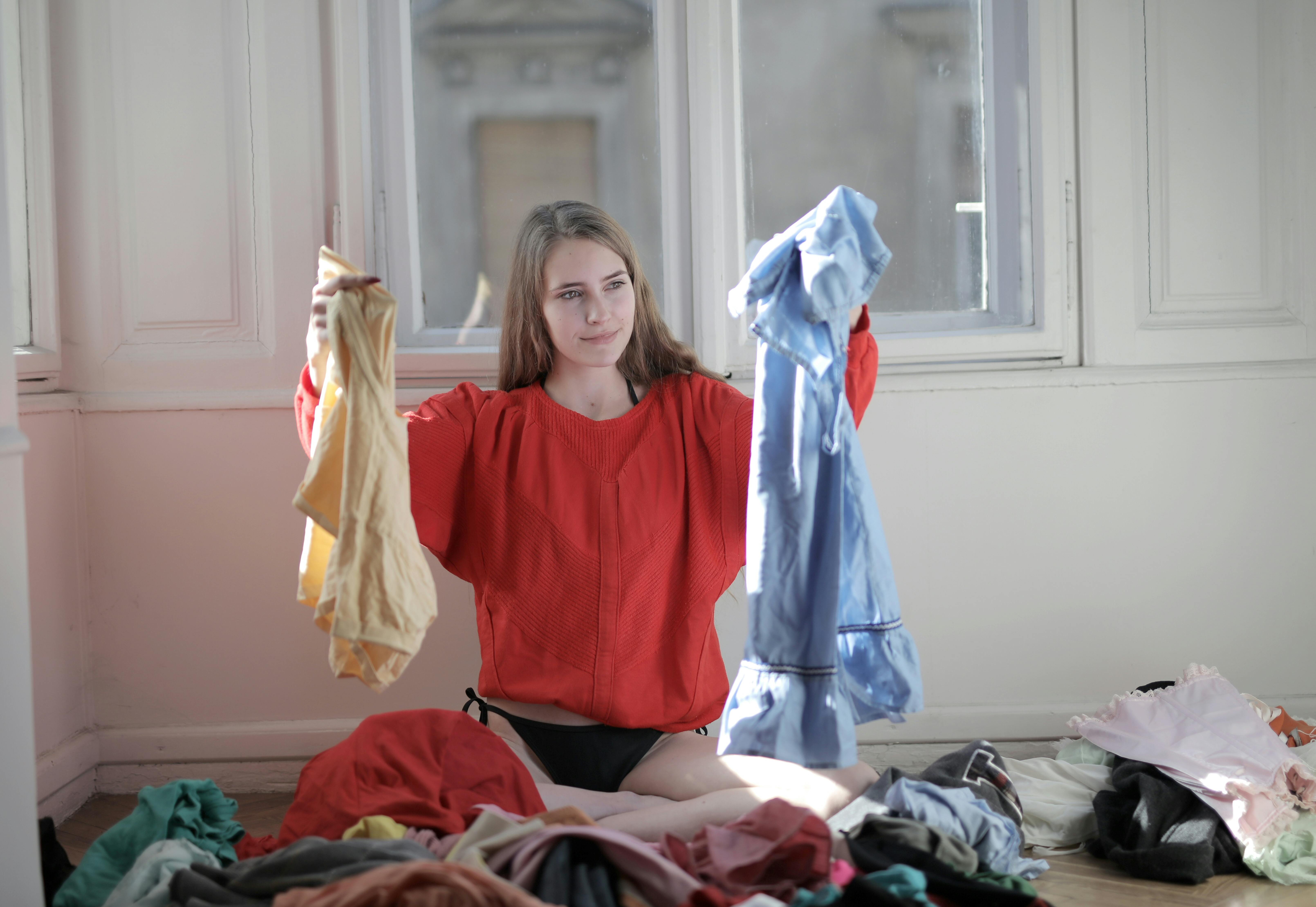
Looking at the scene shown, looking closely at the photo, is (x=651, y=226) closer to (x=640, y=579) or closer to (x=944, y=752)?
(x=640, y=579)

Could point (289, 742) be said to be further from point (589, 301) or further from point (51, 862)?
point (589, 301)

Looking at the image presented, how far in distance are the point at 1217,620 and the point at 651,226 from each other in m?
1.51

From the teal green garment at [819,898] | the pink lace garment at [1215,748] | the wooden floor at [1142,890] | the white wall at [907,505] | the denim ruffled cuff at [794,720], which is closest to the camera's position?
the teal green garment at [819,898]

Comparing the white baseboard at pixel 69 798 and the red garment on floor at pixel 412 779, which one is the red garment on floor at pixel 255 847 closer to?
the red garment on floor at pixel 412 779

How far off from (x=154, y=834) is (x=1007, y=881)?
4.07ft

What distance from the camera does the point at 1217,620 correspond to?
2.19m

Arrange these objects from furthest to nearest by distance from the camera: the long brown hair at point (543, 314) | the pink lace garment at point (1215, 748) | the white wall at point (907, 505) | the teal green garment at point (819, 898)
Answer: the white wall at point (907, 505) < the long brown hair at point (543, 314) < the pink lace garment at point (1215, 748) < the teal green garment at point (819, 898)

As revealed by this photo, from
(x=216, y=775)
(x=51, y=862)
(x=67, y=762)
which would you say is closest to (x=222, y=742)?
(x=216, y=775)

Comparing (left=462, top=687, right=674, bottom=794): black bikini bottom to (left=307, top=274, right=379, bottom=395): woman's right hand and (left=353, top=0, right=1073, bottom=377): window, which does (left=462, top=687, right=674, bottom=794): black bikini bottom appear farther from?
(left=353, top=0, right=1073, bottom=377): window

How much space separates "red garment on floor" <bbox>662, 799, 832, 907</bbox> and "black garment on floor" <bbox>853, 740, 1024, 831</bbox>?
1.02 feet

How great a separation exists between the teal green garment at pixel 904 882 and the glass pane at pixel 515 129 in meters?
1.34

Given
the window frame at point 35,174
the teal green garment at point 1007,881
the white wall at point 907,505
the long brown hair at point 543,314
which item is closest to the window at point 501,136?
the white wall at point 907,505

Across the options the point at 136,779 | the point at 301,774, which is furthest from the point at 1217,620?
the point at 136,779

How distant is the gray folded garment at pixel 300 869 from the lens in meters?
1.27
